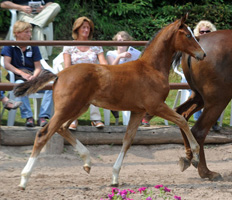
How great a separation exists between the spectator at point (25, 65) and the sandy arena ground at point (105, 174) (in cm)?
49

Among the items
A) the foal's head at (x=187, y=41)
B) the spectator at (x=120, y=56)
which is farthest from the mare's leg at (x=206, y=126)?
the spectator at (x=120, y=56)

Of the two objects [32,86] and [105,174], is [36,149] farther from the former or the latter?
[105,174]

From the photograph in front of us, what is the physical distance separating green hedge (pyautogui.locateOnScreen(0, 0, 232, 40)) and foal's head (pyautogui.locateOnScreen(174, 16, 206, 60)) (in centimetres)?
618

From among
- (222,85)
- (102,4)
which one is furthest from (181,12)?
(222,85)

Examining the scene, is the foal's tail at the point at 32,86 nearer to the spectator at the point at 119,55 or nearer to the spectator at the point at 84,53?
the spectator at the point at 84,53

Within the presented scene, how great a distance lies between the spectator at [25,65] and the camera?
23.0ft

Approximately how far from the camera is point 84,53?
712cm

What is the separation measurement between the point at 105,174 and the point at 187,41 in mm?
1971

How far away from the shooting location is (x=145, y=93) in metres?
5.25

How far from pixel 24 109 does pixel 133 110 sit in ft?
7.32

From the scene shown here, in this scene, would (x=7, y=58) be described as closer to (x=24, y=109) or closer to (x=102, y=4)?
(x=24, y=109)

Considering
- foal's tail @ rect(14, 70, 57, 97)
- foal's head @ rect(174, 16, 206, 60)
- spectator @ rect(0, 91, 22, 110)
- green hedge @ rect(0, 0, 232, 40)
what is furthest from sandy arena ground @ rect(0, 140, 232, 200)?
green hedge @ rect(0, 0, 232, 40)

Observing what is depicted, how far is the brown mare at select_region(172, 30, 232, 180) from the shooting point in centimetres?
573

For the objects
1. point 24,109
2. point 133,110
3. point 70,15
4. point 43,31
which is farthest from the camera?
point 70,15
